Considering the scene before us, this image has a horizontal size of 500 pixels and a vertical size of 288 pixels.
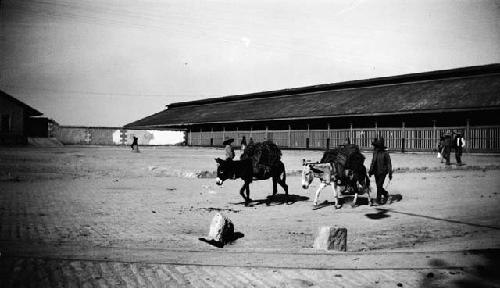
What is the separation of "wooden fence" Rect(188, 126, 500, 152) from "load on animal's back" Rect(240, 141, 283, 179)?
22.9 m

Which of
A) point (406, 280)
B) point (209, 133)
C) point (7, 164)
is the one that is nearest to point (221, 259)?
point (406, 280)

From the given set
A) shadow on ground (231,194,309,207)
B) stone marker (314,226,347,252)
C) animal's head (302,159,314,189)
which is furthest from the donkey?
stone marker (314,226,347,252)

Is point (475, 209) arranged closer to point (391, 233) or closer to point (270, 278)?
point (391, 233)

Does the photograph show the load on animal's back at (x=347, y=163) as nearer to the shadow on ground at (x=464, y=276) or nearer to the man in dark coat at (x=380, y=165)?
the man in dark coat at (x=380, y=165)

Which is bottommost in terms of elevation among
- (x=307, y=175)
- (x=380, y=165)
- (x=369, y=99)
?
(x=307, y=175)

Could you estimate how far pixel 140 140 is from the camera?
64.1 m

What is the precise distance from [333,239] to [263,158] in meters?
4.98

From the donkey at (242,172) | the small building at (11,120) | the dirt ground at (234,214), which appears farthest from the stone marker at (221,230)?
the small building at (11,120)

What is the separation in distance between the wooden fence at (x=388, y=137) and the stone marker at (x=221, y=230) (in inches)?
1049

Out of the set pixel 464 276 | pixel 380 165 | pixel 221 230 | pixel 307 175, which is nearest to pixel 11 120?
pixel 307 175

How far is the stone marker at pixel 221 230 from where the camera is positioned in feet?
24.4

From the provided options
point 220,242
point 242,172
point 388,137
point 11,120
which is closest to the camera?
point 220,242

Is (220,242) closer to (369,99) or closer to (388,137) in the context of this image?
(388,137)

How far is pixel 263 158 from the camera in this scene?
11.6m
